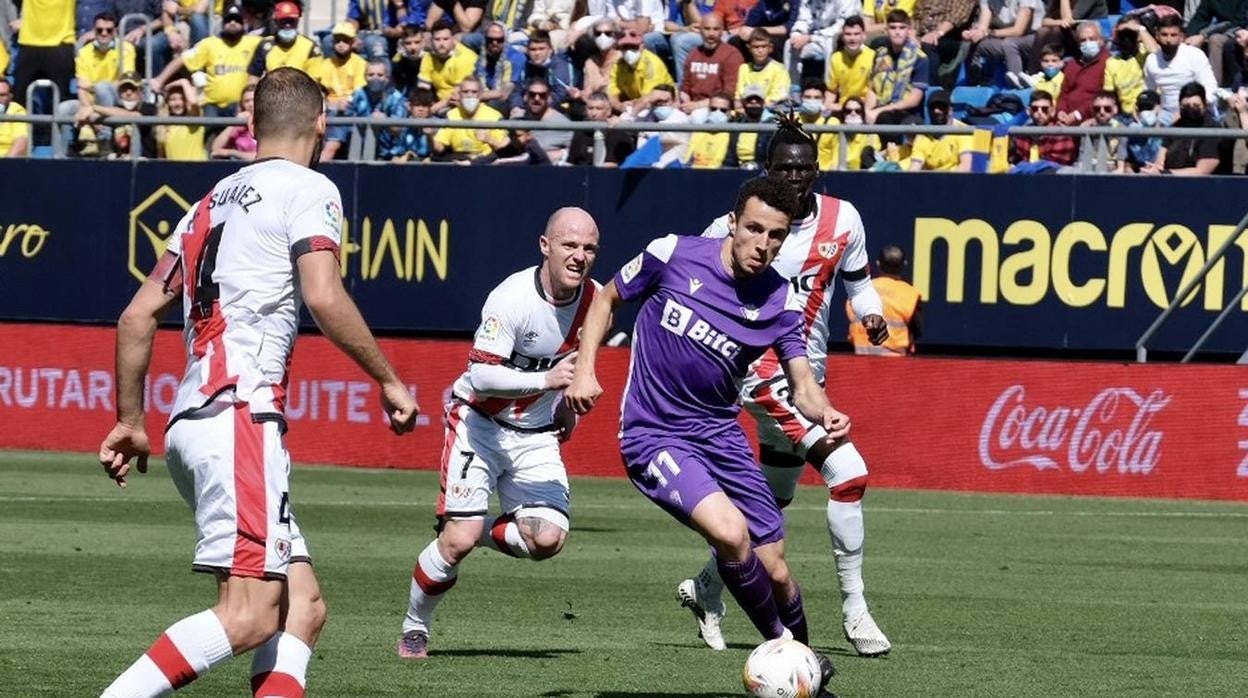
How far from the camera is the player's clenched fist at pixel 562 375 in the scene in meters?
9.66

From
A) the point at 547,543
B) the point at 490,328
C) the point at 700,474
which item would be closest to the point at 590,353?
the point at 700,474

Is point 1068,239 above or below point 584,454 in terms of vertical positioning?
above

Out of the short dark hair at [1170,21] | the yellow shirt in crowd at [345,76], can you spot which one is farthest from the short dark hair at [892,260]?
the yellow shirt in crowd at [345,76]

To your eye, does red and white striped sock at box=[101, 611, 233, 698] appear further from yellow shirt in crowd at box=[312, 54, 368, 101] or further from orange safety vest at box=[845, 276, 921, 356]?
yellow shirt in crowd at box=[312, 54, 368, 101]

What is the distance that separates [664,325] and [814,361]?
2.72m

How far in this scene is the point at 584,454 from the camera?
874 inches

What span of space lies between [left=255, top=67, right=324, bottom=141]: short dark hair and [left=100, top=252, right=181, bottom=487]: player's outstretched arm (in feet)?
1.74

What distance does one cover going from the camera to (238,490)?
6.79m

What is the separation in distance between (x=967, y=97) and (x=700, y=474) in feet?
47.6

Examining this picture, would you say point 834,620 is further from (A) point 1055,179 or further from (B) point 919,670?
(A) point 1055,179

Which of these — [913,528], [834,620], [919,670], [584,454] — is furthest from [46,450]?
[919,670]

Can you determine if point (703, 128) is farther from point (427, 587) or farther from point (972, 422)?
point (427, 587)

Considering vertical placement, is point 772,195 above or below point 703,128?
above

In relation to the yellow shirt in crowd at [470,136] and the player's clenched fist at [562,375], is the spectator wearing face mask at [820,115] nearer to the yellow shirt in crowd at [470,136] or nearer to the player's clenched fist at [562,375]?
the yellow shirt in crowd at [470,136]
